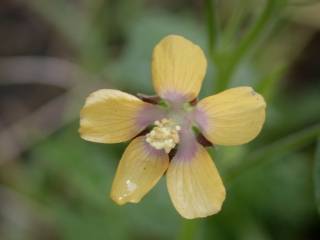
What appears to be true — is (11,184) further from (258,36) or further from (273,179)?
(258,36)

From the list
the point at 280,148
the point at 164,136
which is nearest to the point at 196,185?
the point at 164,136

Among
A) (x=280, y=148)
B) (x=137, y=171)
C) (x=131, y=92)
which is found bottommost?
(x=131, y=92)

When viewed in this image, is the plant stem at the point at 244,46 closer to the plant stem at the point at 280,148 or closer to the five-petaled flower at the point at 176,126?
the plant stem at the point at 280,148

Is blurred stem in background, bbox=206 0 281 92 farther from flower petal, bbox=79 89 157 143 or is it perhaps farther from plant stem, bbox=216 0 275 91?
flower petal, bbox=79 89 157 143

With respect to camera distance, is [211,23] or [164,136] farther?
[211,23]

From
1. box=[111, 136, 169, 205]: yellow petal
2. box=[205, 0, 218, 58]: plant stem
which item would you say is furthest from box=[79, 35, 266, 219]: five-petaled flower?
box=[205, 0, 218, 58]: plant stem

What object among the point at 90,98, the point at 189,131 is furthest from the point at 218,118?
the point at 90,98

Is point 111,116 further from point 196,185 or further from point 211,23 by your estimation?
point 211,23

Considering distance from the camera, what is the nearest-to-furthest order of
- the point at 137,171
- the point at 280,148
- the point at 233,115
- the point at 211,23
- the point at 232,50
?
the point at 233,115, the point at 137,171, the point at 211,23, the point at 280,148, the point at 232,50
